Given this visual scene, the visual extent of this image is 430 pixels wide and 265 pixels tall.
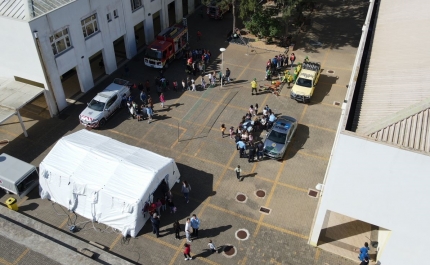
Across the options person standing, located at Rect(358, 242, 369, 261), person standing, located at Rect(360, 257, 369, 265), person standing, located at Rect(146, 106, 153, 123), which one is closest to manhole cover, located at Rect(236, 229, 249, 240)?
person standing, located at Rect(358, 242, 369, 261)

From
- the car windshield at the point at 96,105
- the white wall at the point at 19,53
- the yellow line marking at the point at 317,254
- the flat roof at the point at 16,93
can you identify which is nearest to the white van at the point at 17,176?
the flat roof at the point at 16,93

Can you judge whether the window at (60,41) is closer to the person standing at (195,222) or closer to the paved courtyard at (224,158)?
the paved courtyard at (224,158)

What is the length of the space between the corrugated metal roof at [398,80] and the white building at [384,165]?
1.5 inches

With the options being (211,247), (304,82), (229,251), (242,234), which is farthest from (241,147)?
(304,82)

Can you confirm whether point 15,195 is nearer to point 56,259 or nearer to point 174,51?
point 56,259

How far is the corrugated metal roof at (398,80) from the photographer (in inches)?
546

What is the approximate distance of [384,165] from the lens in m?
13.6

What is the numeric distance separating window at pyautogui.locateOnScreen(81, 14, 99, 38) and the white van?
11074 millimetres

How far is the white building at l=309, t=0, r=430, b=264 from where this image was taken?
1341cm

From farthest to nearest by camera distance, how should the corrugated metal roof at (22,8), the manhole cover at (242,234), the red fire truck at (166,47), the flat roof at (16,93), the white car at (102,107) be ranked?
the red fire truck at (166,47), the white car at (102,107), the flat roof at (16,93), the corrugated metal roof at (22,8), the manhole cover at (242,234)

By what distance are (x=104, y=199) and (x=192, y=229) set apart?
15.1 ft

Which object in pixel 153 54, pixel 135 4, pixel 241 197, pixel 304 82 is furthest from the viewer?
pixel 135 4

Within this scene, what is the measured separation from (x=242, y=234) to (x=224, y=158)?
224 inches

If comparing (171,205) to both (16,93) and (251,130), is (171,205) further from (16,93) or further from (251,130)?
(16,93)
